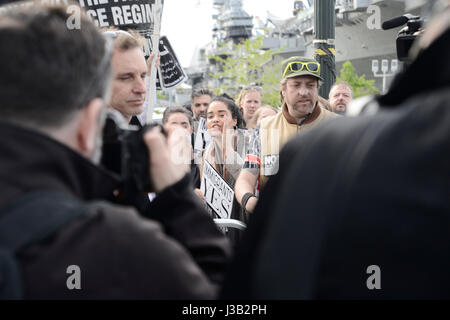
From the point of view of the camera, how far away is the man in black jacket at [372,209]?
1148mm

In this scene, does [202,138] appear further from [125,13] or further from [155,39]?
[125,13]

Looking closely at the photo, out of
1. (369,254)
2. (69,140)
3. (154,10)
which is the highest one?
(154,10)

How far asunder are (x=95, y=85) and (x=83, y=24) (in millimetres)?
270

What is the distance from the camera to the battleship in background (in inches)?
1204

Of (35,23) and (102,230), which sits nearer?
(102,230)

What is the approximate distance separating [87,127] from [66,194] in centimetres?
23

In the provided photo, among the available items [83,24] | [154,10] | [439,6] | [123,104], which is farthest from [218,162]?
[439,6]

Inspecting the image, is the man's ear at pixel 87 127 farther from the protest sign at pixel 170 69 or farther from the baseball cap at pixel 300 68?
the protest sign at pixel 170 69

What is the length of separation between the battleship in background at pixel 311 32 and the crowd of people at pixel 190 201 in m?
0.49

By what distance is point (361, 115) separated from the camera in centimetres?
131

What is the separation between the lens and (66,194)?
1.52 meters

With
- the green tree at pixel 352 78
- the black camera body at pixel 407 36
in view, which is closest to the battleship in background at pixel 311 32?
the black camera body at pixel 407 36

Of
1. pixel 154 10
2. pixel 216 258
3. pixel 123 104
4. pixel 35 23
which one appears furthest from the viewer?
pixel 154 10
